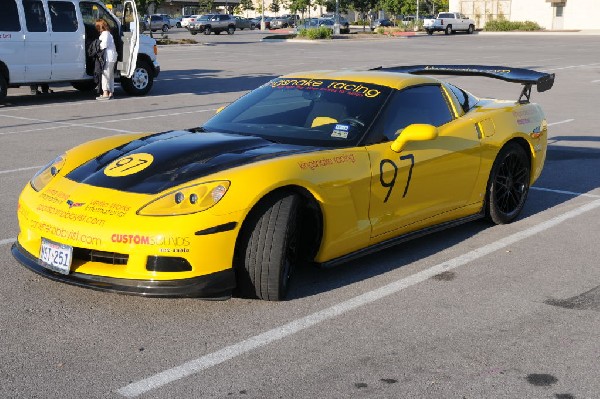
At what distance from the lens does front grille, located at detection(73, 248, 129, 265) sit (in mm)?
4703

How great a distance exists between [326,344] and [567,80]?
19854 millimetres

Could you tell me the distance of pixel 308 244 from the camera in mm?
5305

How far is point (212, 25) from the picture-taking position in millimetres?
65250

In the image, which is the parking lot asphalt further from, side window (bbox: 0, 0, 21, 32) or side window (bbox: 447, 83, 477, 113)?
side window (bbox: 0, 0, 21, 32)

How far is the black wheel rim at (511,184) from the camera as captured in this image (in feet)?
22.8

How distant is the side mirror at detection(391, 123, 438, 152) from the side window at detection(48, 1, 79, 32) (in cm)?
1267

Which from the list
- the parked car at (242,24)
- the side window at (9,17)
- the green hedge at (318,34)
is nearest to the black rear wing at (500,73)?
the side window at (9,17)

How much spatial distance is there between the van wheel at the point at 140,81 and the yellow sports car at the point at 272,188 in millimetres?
12168

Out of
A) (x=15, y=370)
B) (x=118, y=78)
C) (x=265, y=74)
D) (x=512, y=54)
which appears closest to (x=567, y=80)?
(x=265, y=74)

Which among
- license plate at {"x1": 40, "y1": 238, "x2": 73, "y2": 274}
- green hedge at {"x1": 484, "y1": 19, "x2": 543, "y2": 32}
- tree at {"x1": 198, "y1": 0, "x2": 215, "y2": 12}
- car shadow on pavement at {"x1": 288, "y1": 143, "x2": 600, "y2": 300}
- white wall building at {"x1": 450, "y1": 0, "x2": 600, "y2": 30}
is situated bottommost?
car shadow on pavement at {"x1": 288, "y1": 143, "x2": 600, "y2": 300}

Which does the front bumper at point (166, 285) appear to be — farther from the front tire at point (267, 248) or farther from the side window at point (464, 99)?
the side window at point (464, 99)

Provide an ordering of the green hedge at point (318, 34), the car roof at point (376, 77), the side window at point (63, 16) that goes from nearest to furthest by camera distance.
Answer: the car roof at point (376, 77) < the side window at point (63, 16) < the green hedge at point (318, 34)

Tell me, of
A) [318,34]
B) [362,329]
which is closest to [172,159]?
[362,329]

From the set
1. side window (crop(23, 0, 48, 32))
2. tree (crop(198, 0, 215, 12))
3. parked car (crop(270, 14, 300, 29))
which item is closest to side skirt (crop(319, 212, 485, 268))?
side window (crop(23, 0, 48, 32))
